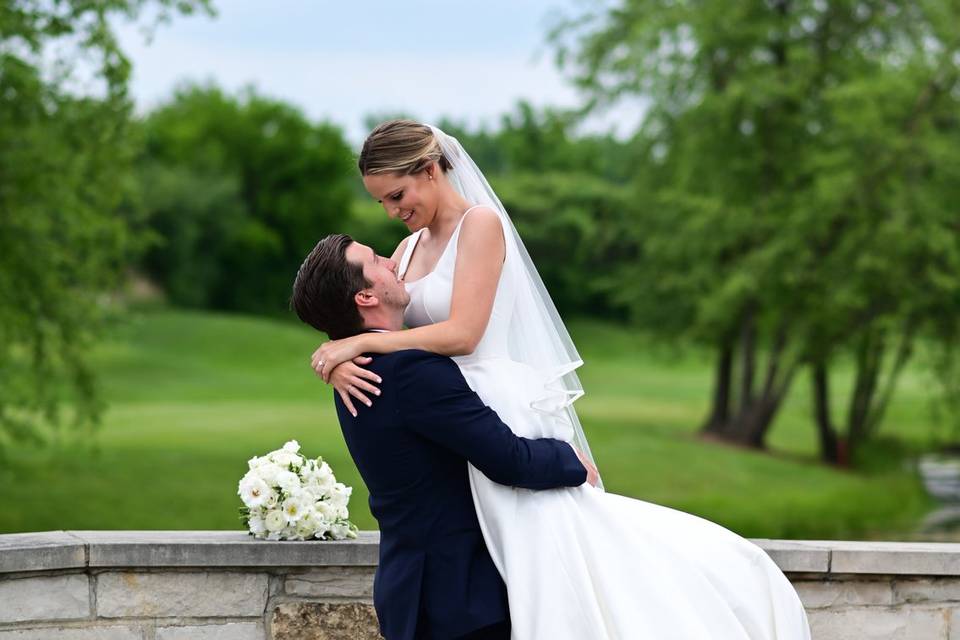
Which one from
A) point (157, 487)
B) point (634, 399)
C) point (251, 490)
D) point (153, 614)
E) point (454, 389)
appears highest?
point (454, 389)

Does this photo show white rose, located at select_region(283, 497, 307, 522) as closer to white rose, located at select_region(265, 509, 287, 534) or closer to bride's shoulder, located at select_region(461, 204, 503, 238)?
white rose, located at select_region(265, 509, 287, 534)

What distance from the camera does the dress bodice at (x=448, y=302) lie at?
11.0 feet

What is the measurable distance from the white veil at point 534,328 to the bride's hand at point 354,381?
0.44 metres

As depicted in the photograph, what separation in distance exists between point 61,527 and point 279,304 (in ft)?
153

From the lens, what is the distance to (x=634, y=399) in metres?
37.7

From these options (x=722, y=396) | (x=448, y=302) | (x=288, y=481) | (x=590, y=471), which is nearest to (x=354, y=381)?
(x=448, y=302)

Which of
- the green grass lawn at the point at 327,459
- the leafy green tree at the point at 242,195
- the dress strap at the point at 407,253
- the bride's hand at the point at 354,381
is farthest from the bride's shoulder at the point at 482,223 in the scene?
the leafy green tree at the point at 242,195

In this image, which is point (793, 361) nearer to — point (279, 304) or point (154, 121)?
point (279, 304)

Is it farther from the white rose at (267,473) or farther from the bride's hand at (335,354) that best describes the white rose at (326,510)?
the bride's hand at (335,354)

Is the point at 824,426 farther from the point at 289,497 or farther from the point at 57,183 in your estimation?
the point at 289,497

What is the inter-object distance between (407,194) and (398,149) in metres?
0.13

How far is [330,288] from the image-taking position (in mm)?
3080

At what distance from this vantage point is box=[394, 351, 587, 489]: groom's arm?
2957 mm

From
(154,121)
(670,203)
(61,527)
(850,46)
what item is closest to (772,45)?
(850,46)
